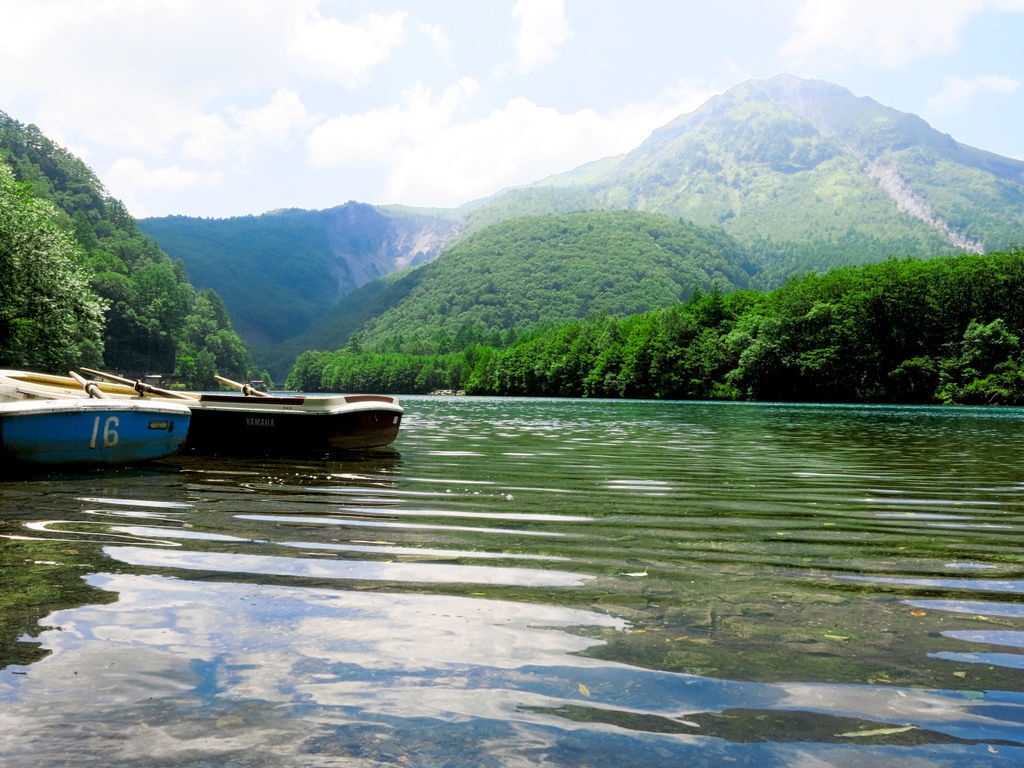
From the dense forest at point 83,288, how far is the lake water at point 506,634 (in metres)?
27.6

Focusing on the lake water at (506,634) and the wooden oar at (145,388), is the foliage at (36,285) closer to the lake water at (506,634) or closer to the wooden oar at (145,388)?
the wooden oar at (145,388)

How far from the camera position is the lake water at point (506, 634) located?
2.75 metres

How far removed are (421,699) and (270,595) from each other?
1.93 metres

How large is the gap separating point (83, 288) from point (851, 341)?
77.1 metres

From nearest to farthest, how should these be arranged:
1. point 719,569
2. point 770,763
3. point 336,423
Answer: point 770,763, point 719,569, point 336,423

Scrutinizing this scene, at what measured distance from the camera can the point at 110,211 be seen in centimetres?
17050

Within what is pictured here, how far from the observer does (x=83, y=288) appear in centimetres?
3434

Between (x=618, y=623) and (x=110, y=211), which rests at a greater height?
(x=110, y=211)

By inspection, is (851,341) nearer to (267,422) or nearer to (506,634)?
(267,422)

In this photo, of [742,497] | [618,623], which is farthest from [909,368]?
[618,623]

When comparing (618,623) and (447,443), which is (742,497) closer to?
(618,623)

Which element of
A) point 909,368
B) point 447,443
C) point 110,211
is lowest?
point 447,443

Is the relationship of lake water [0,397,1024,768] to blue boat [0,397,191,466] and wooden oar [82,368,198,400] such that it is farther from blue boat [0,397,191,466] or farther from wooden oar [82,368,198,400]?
wooden oar [82,368,198,400]

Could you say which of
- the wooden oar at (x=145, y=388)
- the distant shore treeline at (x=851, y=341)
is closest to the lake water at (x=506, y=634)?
the wooden oar at (x=145, y=388)
